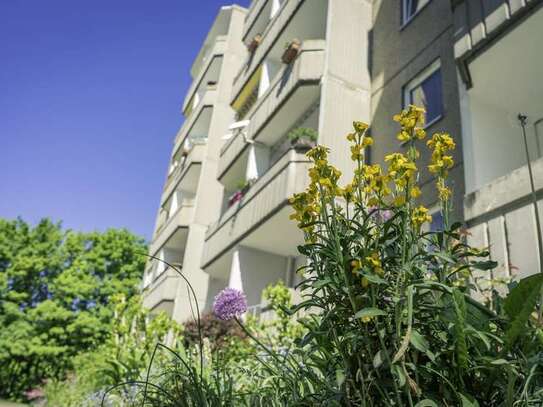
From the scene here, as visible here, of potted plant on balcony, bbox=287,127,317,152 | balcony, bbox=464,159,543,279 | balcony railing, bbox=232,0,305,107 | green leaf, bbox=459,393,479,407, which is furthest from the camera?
balcony railing, bbox=232,0,305,107

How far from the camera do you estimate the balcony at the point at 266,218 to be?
1090cm

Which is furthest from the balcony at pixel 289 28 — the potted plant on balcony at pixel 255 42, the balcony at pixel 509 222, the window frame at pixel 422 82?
the balcony at pixel 509 222

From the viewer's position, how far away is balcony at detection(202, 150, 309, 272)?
1090 cm

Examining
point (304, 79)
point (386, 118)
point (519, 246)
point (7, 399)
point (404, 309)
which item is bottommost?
point (7, 399)

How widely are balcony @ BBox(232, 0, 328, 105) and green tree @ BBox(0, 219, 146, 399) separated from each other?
51.3ft

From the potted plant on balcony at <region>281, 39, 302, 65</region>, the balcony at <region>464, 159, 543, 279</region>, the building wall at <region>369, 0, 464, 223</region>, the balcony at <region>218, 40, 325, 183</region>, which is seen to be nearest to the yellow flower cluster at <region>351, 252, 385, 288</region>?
the balcony at <region>464, 159, 543, 279</region>

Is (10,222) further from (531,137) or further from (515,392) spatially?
(515,392)

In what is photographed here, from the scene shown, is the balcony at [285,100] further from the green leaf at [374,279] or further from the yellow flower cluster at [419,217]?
A: the green leaf at [374,279]

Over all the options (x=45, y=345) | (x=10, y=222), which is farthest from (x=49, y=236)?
(x=45, y=345)

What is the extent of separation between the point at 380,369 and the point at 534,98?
748 centimetres

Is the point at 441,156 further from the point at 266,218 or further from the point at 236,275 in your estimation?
the point at 236,275

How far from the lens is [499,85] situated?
7594mm

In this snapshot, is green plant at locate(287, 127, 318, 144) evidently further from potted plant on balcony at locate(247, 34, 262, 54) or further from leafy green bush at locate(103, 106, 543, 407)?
leafy green bush at locate(103, 106, 543, 407)

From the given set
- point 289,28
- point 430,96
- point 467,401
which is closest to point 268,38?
point 289,28
